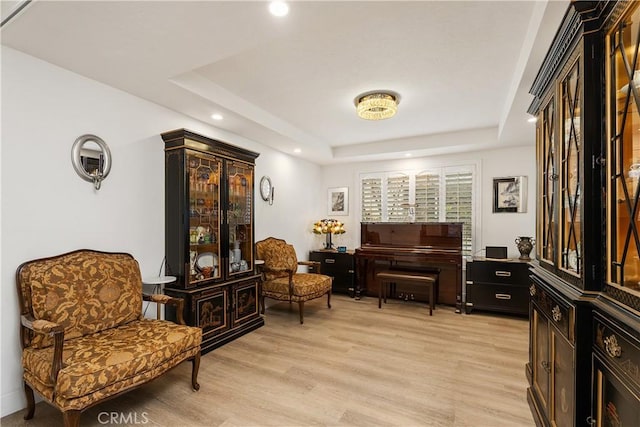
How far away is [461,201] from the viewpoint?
5.21 meters

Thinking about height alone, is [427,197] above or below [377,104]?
below

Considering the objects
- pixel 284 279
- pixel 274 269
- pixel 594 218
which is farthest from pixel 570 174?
pixel 284 279

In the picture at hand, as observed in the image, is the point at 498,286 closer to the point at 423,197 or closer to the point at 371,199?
the point at 423,197

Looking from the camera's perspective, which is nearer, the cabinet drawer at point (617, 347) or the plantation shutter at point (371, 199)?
the cabinet drawer at point (617, 347)

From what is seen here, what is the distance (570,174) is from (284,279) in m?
3.47

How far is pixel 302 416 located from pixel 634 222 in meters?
2.11

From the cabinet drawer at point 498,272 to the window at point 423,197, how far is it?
2.05ft

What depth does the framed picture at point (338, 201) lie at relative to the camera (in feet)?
20.2

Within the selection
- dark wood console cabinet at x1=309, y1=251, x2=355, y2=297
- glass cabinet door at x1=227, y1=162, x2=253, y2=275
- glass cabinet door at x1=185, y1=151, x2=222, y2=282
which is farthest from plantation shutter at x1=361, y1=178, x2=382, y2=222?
glass cabinet door at x1=185, y1=151, x2=222, y2=282

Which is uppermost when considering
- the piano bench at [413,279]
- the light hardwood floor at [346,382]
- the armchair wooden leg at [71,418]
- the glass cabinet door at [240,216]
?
the glass cabinet door at [240,216]

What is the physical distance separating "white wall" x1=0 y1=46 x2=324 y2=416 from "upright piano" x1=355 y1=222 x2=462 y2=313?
3.30 m

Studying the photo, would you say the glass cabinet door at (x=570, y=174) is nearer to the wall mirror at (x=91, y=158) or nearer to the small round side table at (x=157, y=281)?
the small round side table at (x=157, y=281)

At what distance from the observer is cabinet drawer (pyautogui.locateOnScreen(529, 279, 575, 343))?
4.98 feet

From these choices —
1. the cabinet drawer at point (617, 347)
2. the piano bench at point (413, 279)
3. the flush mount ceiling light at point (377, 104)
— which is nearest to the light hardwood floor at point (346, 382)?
the piano bench at point (413, 279)
